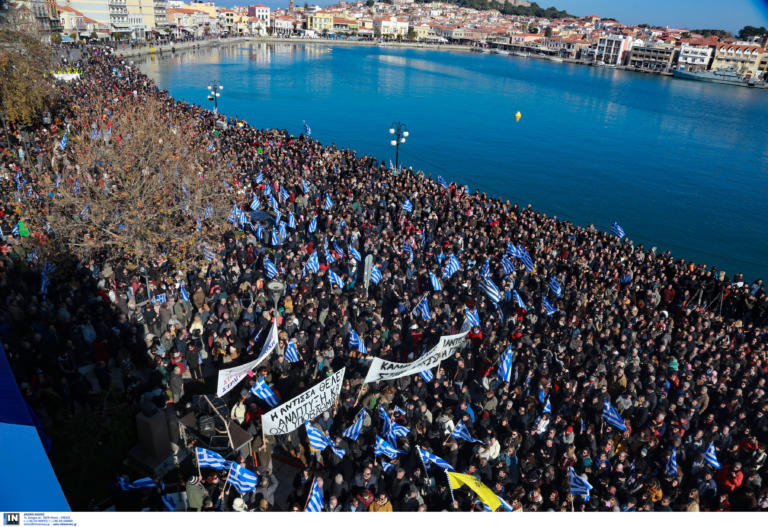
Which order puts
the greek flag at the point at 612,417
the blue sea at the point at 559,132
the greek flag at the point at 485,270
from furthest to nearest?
the blue sea at the point at 559,132 → the greek flag at the point at 485,270 → the greek flag at the point at 612,417

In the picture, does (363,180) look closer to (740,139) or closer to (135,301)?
(135,301)

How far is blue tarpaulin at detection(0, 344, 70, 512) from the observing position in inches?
96.6

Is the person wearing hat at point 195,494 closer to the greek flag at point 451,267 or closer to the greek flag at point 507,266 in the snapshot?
the greek flag at point 451,267

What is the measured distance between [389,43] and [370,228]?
568 feet

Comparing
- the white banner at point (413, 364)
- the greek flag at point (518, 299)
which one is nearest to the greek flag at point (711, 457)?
the white banner at point (413, 364)

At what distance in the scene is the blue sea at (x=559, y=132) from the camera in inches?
1395

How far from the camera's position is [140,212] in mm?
12656

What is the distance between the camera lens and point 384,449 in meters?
7.25

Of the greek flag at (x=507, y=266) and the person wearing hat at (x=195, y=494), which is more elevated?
the greek flag at (x=507, y=266)

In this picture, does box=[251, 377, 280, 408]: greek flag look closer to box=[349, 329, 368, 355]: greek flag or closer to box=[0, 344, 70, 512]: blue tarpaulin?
box=[349, 329, 368, 355]: greek flag

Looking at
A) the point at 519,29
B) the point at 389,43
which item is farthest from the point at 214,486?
the point at 519,29

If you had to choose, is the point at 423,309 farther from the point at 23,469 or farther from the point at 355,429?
the point at 23,469

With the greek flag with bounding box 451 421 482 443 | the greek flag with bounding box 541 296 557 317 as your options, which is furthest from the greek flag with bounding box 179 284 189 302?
the greek flag with bounding box 541 296 557 317

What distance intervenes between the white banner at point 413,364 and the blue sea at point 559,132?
1005 inches
